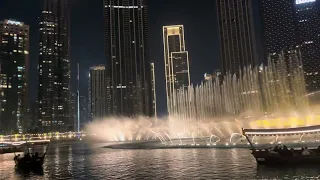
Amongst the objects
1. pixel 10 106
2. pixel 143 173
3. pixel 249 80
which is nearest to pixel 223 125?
pixel 249 80

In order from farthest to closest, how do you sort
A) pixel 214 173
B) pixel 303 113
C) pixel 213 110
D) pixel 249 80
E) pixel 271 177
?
1. pixel 213 110
2. pixel 249 80
3. pixel 303 113
4. pixel 214 173
5. pixel 271 177

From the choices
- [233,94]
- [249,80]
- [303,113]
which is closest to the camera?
[303,113]

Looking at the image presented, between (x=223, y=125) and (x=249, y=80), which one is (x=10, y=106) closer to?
(x=223, y=125)

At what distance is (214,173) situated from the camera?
2688cm

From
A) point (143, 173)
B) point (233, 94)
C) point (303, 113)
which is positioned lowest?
point (143, 173)

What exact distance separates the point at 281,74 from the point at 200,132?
33958mm

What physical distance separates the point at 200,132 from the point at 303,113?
132ft

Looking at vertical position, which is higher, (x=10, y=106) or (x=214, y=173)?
(x=10, y=106)

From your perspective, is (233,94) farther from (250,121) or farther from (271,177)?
(271,177)

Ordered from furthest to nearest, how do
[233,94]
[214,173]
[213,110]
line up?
[213,110]
[233,94]
[214,173]

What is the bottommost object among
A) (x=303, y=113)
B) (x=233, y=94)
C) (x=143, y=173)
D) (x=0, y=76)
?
(x=143, y=173)

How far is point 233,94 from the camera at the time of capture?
7994cm

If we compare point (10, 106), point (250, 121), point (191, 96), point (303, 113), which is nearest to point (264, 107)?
point (250, 121)

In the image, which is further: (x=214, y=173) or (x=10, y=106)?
(x=10, y=106)
